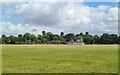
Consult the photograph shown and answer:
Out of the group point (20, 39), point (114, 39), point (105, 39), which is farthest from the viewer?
point (105, 39)

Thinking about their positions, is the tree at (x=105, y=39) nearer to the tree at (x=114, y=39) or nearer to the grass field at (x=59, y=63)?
the tree at (x=114, y=39)

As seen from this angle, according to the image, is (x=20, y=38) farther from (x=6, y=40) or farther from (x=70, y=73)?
(x=70, y=73)

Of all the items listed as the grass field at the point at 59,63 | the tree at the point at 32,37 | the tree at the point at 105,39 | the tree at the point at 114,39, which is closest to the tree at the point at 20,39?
the tree at the point at 32,37

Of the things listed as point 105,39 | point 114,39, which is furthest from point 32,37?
point 114,39

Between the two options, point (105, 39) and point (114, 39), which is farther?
point (105, 39)

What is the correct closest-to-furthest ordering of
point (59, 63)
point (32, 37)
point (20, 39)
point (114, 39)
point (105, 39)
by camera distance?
point (59, 63), point (114, 39), point (20, 39), point (105, 39), point (32, 37)

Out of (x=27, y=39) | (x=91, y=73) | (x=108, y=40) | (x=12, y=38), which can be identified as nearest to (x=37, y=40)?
(x=27, y=39)

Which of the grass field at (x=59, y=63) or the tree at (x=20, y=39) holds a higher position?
the tree at (x=20, y=39)

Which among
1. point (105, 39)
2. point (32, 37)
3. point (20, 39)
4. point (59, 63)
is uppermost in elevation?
point (32, 37)

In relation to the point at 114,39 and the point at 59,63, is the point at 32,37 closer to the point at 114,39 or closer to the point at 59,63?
the point at 114,39

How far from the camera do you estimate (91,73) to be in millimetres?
23219

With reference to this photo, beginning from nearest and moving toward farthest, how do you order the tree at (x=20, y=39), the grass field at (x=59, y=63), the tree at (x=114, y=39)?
the grass field at (x=59, y=63), the tree at (x=114, y=39), the tree at (x=20, y=39)

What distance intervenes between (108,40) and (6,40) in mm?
56168

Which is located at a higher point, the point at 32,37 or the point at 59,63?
the point at 32,37
